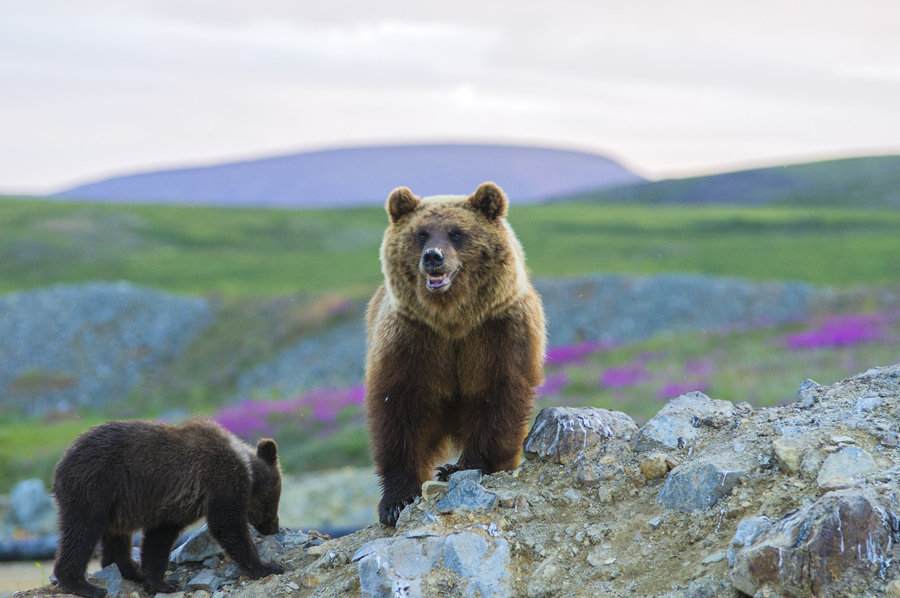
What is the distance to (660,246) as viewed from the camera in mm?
48375

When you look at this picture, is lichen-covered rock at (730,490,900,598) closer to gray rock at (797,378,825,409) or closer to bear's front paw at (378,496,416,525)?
gray rock at (797,378,825,409)

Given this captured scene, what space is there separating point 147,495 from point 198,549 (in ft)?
2.53

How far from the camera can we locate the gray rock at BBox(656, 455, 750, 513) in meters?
5.05

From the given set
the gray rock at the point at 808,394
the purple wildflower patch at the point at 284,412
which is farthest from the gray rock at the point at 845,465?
the purple wildflower patch at the point at 284,412

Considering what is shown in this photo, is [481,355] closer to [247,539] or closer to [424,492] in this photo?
[424,492]

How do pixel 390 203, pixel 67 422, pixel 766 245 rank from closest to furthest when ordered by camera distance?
pixel 390 203 → pixel 67 422 → pixel 766 245

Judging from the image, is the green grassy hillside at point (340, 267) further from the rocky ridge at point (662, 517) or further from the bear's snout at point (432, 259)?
the bear's snout at point (432, 259)

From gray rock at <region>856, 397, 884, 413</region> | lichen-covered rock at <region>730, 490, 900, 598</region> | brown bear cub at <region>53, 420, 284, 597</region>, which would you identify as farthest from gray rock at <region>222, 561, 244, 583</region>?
gray rock at <region>856, 397, 884, 413</region>

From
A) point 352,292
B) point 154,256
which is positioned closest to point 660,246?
point 352,292

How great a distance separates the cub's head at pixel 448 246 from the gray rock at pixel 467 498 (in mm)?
1181

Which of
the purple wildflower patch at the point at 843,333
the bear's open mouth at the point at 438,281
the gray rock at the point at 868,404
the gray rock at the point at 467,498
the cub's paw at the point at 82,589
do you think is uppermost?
the bear's open mouth at the point at 438,281

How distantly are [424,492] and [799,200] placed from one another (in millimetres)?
79285

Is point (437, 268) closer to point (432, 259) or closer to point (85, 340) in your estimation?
point (432, 259)

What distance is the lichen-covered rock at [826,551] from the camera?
401cm
